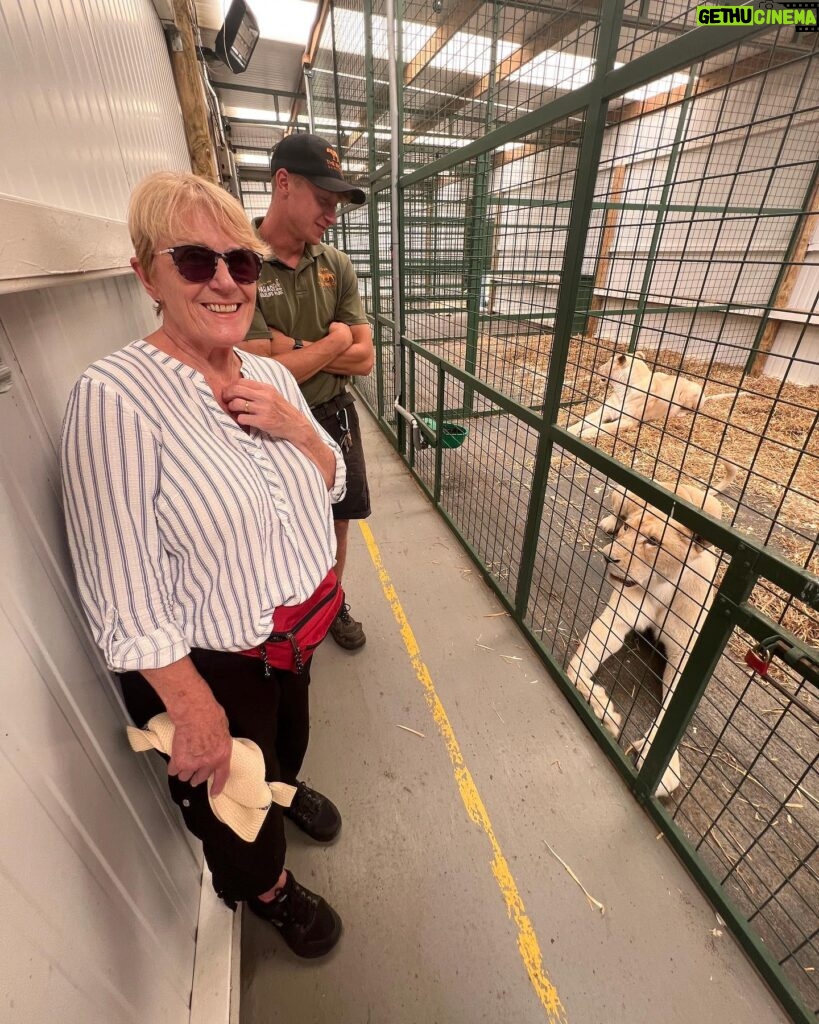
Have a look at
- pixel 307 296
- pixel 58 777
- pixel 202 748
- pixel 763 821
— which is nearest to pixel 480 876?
pixel 763 821

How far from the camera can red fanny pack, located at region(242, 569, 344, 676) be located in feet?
3.53

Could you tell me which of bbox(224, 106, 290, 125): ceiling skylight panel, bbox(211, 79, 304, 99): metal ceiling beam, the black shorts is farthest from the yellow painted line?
bbox(224, 106, 290, 125): ceiling skylight panel

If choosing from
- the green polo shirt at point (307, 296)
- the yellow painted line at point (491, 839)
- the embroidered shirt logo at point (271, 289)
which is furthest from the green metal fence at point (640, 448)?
the embroidered shirt logo at point (271, 289)

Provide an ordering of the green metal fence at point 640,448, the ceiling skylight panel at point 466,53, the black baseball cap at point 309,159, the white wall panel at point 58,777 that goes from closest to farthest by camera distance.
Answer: the white wall panel at point 58,777 → the green metal fence at point 640,448 → the black baseball cap at point 309,159 → the ceiling skylight panel at point 466,53

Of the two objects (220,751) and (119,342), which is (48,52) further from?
(220,751)

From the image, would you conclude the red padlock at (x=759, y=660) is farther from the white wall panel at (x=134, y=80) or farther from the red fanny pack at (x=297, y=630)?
the white wall panel at (x=134, y=80)

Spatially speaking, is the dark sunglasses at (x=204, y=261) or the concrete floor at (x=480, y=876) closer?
the dark sunglasses at (x=204, y=261)

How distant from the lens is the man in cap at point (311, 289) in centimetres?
161

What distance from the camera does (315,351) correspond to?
5.82 ft

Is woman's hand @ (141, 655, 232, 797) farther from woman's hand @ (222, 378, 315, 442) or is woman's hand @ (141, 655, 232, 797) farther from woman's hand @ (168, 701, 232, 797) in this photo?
woman's hand @ (222, 378, 315, 442)

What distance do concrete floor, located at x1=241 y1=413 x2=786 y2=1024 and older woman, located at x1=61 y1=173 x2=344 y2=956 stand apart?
21.5 inches

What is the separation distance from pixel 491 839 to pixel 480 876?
131 mm

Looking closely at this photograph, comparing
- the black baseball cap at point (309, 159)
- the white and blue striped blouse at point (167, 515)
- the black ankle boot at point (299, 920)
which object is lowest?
the black ankle boot at point (299, 920)

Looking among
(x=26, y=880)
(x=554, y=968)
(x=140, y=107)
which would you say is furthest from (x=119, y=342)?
(x=554, y=968)
